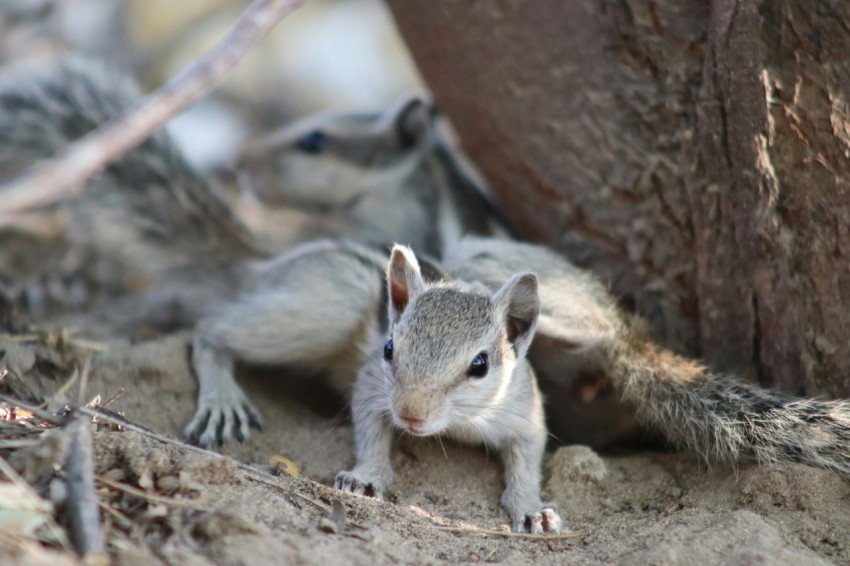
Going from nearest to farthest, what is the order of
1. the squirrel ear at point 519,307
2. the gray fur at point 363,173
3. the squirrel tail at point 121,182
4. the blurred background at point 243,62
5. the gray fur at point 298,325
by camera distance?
the squirrel ear at point 519,307, the gray fur at point 298,325, the squirrel tail at point 121,182, the gray fur at point 363,173, the blurred background at point 243,62

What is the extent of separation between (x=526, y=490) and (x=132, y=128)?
174cm

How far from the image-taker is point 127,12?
716cm

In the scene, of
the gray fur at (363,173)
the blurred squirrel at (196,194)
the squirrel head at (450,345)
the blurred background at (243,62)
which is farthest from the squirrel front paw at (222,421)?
the blurred background at (243,62)

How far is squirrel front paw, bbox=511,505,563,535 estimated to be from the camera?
103 inches

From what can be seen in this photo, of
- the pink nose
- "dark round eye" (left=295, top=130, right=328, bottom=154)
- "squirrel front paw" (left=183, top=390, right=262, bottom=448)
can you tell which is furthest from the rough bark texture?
"squirrel front paw" (left=183, top=390, right=262, bottom=448)

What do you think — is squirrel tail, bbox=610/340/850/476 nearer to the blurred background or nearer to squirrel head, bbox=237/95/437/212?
squirrel head, bbox=237/95/437/212

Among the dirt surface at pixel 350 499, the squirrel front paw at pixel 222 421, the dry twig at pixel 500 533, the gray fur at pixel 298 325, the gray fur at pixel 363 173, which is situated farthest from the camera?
the gray fur at pixel 363 173

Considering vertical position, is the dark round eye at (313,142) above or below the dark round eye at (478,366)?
above

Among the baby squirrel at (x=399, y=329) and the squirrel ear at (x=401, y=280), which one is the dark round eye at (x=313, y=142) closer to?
the baby squirrel at (x=399, y=329)

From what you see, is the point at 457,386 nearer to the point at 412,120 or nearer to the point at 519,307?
the point at 519,307

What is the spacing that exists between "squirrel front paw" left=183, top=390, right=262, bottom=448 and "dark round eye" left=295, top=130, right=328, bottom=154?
200cm

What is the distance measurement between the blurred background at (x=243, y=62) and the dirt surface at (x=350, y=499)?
98.8 inches

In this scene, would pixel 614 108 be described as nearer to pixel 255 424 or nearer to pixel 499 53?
pixel 499 53

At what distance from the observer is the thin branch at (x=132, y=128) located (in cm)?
173
